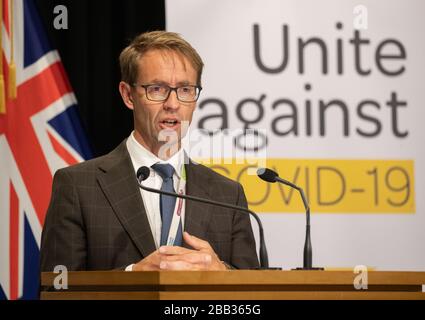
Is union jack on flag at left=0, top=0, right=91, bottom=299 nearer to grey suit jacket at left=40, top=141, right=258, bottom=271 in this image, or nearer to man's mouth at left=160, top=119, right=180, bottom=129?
grey suit jacket at left=40, top=141, right=258, bottom=271

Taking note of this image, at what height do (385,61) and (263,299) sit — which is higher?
(385,61)

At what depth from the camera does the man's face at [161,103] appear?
3338mm

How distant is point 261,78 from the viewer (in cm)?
468

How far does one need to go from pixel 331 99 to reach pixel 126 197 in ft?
6.07


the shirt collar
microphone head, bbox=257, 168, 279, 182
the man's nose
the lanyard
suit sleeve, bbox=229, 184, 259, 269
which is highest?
the man's nose

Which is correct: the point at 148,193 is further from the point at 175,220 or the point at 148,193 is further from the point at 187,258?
the point at 187,258

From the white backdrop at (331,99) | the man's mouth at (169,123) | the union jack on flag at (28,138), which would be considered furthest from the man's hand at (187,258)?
the union jack on flag at (28,138)

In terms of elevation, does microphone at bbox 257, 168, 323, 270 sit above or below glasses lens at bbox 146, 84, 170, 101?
below

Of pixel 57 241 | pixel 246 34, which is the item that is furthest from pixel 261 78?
pixel 57 241

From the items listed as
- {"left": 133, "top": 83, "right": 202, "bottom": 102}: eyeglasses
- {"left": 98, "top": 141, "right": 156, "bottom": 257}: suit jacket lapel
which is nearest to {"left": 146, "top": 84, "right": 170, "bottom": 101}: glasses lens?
{"left": 133, "top": 83, "right": 202, "bottom": 102}: eyeglasses

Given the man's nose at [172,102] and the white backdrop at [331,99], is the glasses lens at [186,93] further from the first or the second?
the white backdrop at [331,99]

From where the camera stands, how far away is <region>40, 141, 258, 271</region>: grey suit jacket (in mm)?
3131
